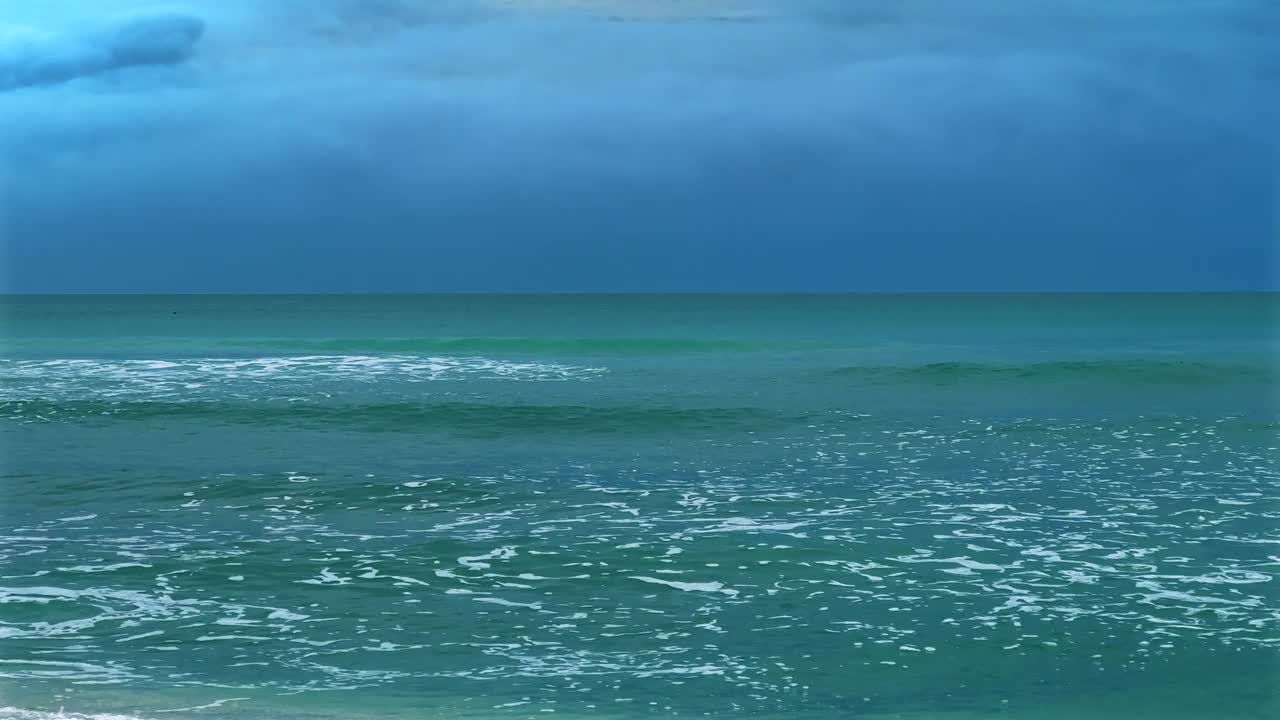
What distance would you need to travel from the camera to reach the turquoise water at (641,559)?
654 centimetres

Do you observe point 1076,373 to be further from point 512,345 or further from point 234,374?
point 512,345

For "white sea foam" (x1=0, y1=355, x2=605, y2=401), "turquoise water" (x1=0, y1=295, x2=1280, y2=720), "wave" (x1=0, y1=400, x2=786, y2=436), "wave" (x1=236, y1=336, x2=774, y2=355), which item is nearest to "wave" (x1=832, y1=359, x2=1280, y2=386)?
"turquoise water" (x1=0, y1=295, x2=1280, y2=720)

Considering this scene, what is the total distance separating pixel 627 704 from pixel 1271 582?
5.35 metres

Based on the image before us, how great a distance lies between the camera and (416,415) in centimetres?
2112

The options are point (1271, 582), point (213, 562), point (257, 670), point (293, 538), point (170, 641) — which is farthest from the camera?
point (293, 538)

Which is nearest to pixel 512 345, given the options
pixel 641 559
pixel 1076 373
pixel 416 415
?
pixel 1076 373

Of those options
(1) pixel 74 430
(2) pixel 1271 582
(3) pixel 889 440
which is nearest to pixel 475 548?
(2) pixel 1271 582

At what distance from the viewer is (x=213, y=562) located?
9477 millimetres

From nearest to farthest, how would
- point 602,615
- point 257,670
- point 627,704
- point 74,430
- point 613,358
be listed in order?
point 627,704 < point 257,670 < point 602,615 < point 74,430 < point 613,358

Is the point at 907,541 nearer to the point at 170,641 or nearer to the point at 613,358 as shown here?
the point at 170,641

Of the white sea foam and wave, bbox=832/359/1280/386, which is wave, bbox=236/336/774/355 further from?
wave, bbox=832/359/1280/386

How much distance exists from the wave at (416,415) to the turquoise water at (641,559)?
0.49ft

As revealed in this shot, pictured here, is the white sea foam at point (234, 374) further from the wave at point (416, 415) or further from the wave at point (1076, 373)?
the wave at point (1076, 373)

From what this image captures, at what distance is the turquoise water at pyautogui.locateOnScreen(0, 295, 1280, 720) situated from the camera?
21.5 feet
